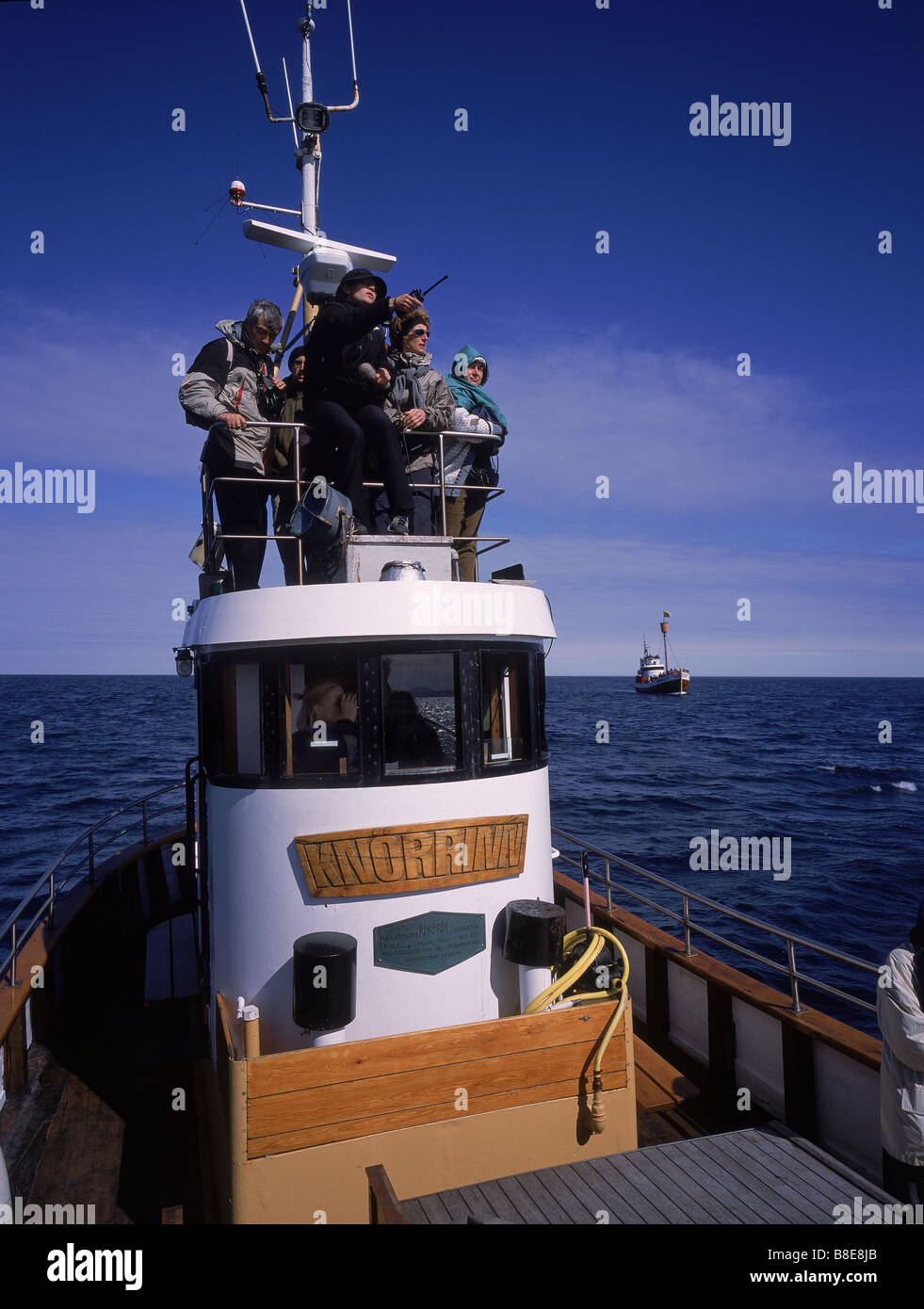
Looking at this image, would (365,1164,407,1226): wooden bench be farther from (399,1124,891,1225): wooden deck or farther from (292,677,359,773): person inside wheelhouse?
(292,677,359,773): person inside wheelhouse

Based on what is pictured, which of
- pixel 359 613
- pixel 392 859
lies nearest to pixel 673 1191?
pixel 392 859

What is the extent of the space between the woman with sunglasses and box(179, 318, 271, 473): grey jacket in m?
1.25

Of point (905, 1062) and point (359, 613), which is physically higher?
point (359, 613)

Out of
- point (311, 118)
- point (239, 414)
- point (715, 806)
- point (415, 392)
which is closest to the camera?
point (239, 414)

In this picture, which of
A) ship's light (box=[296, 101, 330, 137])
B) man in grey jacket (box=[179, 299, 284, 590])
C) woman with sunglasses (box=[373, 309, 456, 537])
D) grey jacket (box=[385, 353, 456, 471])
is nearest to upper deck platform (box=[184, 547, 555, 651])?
man in grey jacket (box=[179, 299, 284, 590])

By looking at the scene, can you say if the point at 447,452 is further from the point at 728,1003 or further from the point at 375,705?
the point at 728,1003

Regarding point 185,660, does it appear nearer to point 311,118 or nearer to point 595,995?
point 595,995

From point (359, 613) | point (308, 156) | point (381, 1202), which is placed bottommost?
point (381, 1202)

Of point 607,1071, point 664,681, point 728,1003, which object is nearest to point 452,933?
point 607,1071

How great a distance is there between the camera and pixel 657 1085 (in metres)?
6.97

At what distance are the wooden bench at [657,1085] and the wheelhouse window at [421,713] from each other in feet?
10.6

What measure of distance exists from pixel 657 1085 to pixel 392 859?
363cm

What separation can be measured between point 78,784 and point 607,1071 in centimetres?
3558

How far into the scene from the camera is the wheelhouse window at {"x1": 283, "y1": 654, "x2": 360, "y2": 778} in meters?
5.71
